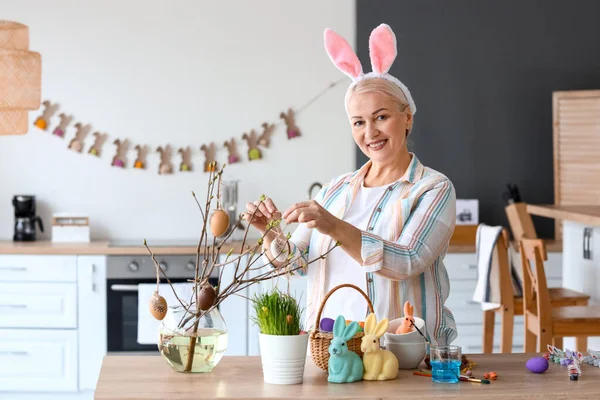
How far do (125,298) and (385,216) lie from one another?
252cm

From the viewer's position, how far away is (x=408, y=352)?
1.99 metres

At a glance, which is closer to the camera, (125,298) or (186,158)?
(125,298)

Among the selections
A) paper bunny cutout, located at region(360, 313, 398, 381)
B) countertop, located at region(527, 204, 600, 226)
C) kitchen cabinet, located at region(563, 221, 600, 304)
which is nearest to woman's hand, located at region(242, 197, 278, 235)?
paper bunny cutout, located at region(360, 313, 398, 381)

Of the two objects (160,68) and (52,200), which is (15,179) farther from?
(160,68)

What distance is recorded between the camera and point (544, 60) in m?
5.17

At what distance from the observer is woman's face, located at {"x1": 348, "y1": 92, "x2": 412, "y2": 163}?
2.37m

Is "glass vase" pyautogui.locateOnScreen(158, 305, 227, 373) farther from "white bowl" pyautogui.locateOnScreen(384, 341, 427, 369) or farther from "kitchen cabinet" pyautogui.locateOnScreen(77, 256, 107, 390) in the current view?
"kitchen cabinet" pyautogui.locateOnScreen(77, 256, 107, 390)

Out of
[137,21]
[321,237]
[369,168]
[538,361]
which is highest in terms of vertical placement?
[137,21]

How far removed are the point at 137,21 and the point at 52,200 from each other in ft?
3.76

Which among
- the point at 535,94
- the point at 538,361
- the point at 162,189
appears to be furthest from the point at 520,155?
the point at 538,361

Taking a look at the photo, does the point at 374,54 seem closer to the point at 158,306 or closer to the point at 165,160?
the point at 158,306

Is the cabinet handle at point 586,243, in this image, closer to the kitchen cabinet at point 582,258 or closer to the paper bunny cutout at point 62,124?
the kitchen cabinet at point 582,258

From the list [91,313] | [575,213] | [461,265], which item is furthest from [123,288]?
[575,213]

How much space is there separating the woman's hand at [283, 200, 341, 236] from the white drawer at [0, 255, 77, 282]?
280cm
